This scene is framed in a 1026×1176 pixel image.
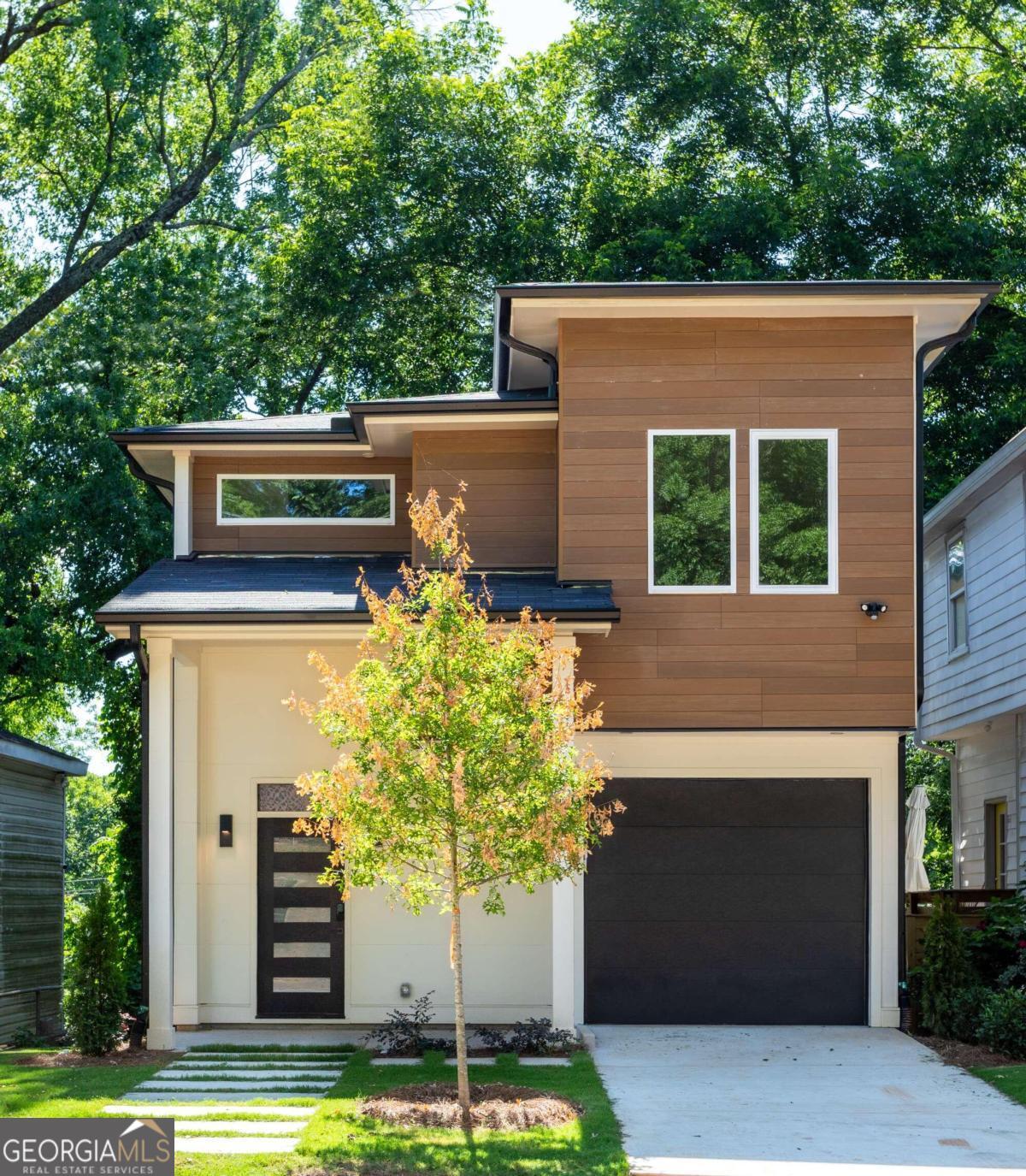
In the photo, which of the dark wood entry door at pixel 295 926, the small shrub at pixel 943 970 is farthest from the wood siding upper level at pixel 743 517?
the dark wood entry door at pixel 295 926

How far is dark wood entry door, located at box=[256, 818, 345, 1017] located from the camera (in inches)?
545

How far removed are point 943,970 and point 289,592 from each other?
6.47m

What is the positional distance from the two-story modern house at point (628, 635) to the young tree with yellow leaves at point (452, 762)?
247 centimetres

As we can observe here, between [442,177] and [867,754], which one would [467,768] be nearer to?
[867,754]

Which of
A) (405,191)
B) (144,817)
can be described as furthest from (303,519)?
(405,191)

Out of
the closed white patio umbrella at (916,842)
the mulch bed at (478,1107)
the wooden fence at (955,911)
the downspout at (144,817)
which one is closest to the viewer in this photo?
the mulch bed at (478,1107)

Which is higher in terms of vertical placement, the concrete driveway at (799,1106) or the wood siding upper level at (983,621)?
the wood siding upper level at (983,621)

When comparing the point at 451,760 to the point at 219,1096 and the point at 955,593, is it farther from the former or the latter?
the point at 955,593

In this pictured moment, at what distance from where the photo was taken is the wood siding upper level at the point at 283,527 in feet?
48.0

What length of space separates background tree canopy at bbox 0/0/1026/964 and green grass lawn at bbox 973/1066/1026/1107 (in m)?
12.9

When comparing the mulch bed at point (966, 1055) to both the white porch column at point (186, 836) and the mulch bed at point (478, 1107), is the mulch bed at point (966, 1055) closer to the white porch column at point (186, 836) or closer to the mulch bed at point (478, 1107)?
the mulch bed at point (478, 1107)

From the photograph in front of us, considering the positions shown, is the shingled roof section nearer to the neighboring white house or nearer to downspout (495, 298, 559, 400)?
downspout (495, 298, 559, 400)

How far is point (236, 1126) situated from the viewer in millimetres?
9281

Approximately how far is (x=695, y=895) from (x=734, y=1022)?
1183 mm
